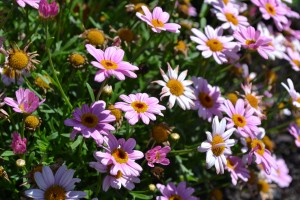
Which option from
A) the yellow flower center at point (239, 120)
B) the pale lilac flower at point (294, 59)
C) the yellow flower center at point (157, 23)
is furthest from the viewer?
the pale lilac flower at point (294, 59)

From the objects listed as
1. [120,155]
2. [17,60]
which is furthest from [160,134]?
[17,60]

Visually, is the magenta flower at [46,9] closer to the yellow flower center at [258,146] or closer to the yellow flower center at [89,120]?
the yellow flower center at [89,120]

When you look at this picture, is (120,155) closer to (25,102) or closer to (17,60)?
(25,102)

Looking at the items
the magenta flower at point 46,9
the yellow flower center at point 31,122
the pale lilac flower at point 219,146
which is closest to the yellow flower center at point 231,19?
the pale lilac flower at point 219,146

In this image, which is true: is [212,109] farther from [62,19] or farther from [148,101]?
[62,19]

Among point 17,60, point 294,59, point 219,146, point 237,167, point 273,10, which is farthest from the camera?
point 294,59

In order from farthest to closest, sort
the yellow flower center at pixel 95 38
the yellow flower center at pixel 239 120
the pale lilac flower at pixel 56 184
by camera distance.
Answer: the yellow flower center at pixel 95 38 → the yellow flower center at pixel 239 120 → the pale lilac flower at pixel 56 184
